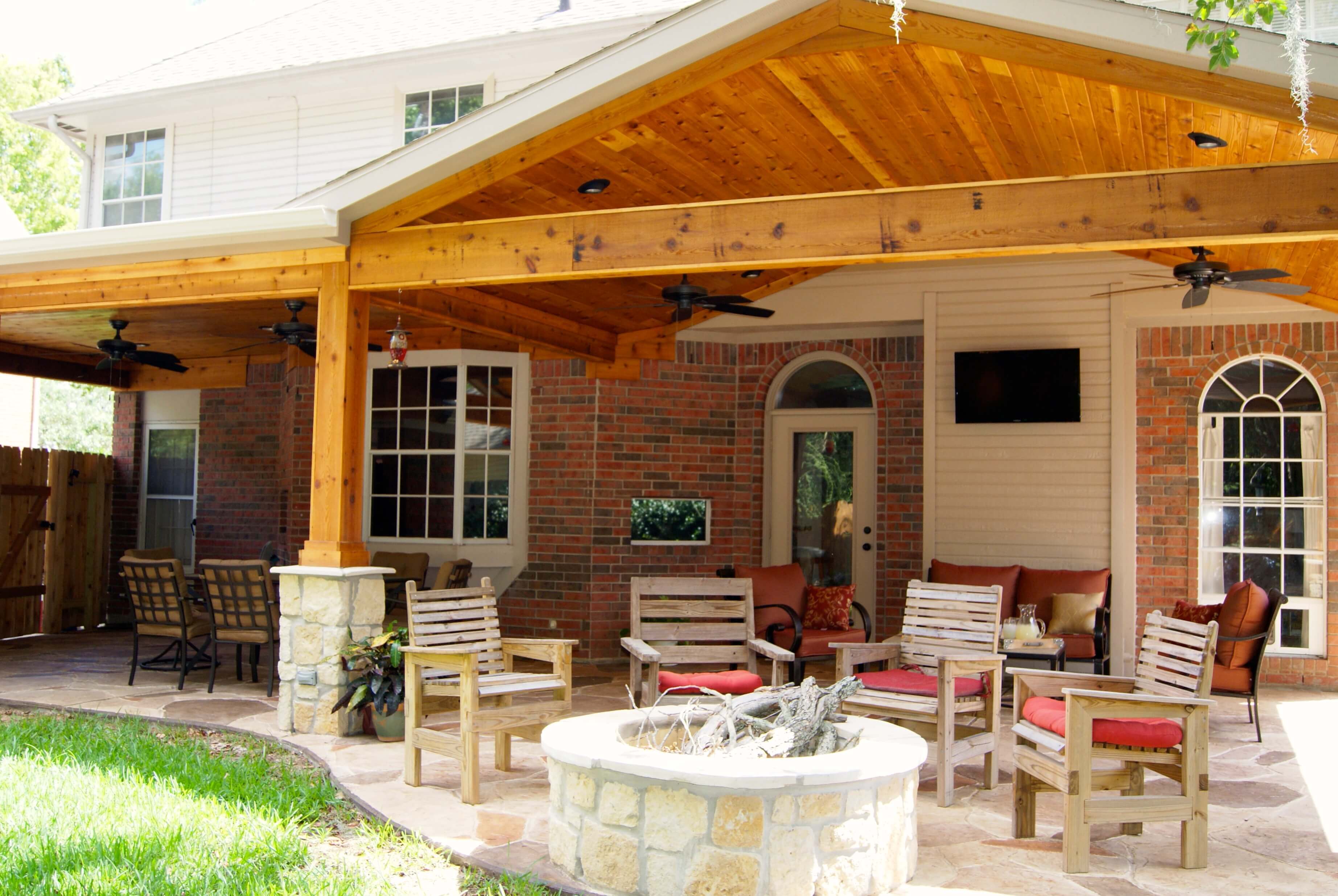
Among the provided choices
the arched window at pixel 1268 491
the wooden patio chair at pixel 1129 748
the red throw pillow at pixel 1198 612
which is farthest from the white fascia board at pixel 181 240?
the arched window at pixel 1268 491

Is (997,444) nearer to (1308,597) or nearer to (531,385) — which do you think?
(1308,597)

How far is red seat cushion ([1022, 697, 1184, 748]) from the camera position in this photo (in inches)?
159

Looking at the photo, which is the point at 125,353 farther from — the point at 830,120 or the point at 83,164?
the point at 830,120

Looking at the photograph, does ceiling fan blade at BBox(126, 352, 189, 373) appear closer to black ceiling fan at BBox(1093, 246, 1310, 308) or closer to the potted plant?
the potted plant

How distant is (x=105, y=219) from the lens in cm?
1056

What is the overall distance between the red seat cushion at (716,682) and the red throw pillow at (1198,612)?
2888mm

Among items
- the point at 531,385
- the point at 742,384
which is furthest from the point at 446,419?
the point at 742,384

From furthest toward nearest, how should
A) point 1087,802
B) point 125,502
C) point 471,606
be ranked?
point 125,502
point 471,606
point 1087,802

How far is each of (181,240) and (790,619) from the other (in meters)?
4.58

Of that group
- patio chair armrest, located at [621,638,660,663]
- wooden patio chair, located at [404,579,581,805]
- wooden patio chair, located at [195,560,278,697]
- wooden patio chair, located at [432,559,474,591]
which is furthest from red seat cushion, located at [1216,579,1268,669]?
wooden patio chair, located at [195,560,278,697]

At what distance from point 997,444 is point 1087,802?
4.99 m

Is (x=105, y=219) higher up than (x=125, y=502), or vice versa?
(x=105, y=219)

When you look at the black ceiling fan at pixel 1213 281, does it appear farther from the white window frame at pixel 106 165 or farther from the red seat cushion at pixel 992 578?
the white window frame at pixel 106 165

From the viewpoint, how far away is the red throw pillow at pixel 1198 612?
266 inches
